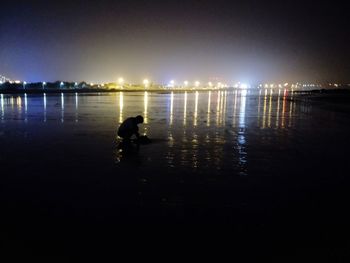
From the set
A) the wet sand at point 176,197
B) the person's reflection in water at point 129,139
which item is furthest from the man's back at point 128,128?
the wet sand at point 176,197

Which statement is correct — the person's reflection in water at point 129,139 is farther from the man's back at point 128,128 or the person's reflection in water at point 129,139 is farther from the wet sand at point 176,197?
the wet sand at point 176,197

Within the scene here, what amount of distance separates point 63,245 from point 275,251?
311cm

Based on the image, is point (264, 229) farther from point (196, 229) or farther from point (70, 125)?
point (70, 125)

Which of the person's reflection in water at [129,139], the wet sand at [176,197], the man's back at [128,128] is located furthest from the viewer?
the man's back at [128,128]

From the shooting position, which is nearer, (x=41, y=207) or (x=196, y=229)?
(x=196, y=229)

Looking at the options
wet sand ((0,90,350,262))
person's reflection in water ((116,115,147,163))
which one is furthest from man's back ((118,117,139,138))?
wet sand ((0,90,350,262))

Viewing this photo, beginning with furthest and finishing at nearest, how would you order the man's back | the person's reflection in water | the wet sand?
the man's back, the person's reflection in water, the wet sand

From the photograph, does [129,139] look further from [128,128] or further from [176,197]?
[176,197]

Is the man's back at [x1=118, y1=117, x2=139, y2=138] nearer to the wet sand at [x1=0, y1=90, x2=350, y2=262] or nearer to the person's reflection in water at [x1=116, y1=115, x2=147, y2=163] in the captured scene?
the person's reflection in water at [x1=116, y1=115, x2=147, y2=163]

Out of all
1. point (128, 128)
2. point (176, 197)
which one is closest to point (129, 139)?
point (128, 128)

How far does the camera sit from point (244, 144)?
565 inches

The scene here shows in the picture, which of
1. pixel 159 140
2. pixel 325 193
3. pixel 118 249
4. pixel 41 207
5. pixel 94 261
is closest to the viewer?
pixel 94 261

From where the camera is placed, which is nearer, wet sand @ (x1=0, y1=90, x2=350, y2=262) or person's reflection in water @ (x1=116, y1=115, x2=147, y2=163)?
wet sand @ (x1=0, y1=90, x2=350, y2=262)

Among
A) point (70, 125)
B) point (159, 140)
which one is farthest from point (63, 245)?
point (70, 125)
